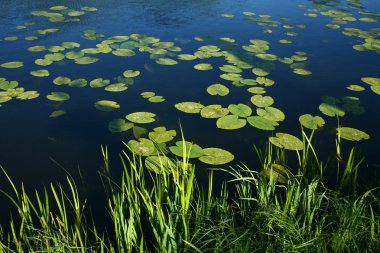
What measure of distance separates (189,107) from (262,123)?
0.72 meters

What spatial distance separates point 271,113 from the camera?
3.02 metres

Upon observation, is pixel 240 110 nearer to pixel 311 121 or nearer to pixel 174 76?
pixel 311 121

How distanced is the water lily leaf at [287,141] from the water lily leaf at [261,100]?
20.2 inches

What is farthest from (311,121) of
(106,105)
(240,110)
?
(106,105)

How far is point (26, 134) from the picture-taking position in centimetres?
279

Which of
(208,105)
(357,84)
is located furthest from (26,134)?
(357,84)

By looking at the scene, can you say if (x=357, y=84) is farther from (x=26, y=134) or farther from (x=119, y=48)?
(x=26, y=134)

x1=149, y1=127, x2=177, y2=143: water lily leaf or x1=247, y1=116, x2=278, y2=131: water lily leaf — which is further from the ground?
x1=247, y1=116, x2=278, y2=131: water lily leaf

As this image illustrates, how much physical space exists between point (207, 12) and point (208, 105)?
149 inches

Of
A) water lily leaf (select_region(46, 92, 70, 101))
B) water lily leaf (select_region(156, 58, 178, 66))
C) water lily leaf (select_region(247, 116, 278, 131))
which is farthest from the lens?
water lily leaf (select_region(156, 58, 178, 66))

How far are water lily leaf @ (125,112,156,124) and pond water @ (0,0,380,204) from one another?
0.02 meters

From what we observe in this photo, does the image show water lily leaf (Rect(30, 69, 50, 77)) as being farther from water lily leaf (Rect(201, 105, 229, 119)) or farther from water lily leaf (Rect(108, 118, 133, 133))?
water lily leaf (Rect(201, 105, 229, 119))

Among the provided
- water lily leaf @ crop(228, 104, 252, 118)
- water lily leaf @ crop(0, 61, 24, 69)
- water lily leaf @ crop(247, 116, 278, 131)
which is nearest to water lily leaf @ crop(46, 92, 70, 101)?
water lily leaf @ crop(0, 61, 24, 69)

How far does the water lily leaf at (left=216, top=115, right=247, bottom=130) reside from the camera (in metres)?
2.82
